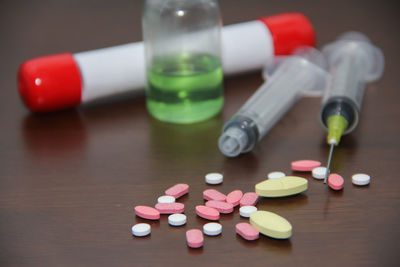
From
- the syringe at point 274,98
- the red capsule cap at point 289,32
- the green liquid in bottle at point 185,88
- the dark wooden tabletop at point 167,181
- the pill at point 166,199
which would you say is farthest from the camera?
the red capsule cap at point 289,32

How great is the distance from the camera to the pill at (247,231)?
736mm

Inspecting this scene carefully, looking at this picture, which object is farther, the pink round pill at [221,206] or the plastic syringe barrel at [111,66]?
the plastic syringe barrel at [111,66]

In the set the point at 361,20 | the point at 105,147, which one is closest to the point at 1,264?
the point at 105,147

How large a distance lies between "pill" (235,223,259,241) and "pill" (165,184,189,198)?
123 millimetres


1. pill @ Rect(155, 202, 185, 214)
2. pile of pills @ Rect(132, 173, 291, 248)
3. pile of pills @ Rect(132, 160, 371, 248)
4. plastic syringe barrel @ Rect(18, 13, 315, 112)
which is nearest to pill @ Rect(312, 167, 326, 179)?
pile of pills @ Rect(132, 160, 371, 248)

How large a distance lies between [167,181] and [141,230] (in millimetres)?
156

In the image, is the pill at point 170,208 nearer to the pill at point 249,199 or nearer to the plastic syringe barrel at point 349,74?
the pill at point 249,199

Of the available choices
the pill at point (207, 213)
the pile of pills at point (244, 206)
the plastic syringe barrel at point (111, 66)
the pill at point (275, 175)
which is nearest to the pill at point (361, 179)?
the pile of pills at point (244, 206)

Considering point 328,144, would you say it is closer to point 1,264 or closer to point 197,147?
point 197,147

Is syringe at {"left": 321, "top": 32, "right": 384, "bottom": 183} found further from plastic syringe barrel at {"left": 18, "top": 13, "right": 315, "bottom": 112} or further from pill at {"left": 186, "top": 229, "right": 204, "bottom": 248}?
pill at {"left": 186, "top": 229, "right": 204, "bottom": 248}

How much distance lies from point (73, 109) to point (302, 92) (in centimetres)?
46

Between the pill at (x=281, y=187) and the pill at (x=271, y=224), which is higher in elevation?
the pill at (x=281, y=187)

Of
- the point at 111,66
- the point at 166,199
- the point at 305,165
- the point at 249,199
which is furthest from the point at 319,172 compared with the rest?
the point at 111,66

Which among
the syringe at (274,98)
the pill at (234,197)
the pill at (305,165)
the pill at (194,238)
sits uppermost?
the syringe at (274,98)
